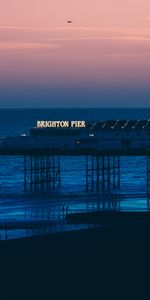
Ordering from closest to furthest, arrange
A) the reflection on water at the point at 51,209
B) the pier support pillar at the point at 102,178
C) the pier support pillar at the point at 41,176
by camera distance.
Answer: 1. the reflection on water at the point at 51,209
2. the pier support pillar at the point at 102,178
3. the pier support pillar at the point at 41,176

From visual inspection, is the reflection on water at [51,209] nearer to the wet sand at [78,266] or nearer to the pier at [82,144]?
the wet sand at [78,266]

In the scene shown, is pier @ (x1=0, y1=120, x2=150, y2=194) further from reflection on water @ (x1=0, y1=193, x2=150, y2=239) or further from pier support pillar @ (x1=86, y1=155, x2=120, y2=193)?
reflection on water @ (x1=0, y1=193, x2=150, y2=239)

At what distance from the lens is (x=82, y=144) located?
109 meters

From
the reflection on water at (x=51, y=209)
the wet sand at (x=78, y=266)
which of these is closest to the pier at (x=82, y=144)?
the reflection on water at (x=51, y=209)

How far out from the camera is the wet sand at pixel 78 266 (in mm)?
51656

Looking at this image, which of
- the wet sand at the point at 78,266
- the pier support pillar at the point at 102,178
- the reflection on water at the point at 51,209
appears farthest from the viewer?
the pier support pillar at the point at 102,178

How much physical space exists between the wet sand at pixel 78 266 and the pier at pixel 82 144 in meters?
42.1

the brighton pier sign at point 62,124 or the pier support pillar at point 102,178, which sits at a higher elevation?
the brighton pier sign at point 62,124

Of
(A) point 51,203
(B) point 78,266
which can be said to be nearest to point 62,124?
(A) point 51,203

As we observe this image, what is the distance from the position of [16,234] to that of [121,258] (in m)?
8.41

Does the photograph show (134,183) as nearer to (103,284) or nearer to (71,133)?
(71,133)

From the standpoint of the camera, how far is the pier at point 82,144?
102 meters

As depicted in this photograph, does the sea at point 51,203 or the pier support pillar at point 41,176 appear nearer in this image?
the sea at point 51,203

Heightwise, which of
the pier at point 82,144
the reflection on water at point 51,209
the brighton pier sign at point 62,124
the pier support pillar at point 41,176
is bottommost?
the reflection on water at point 51,209
